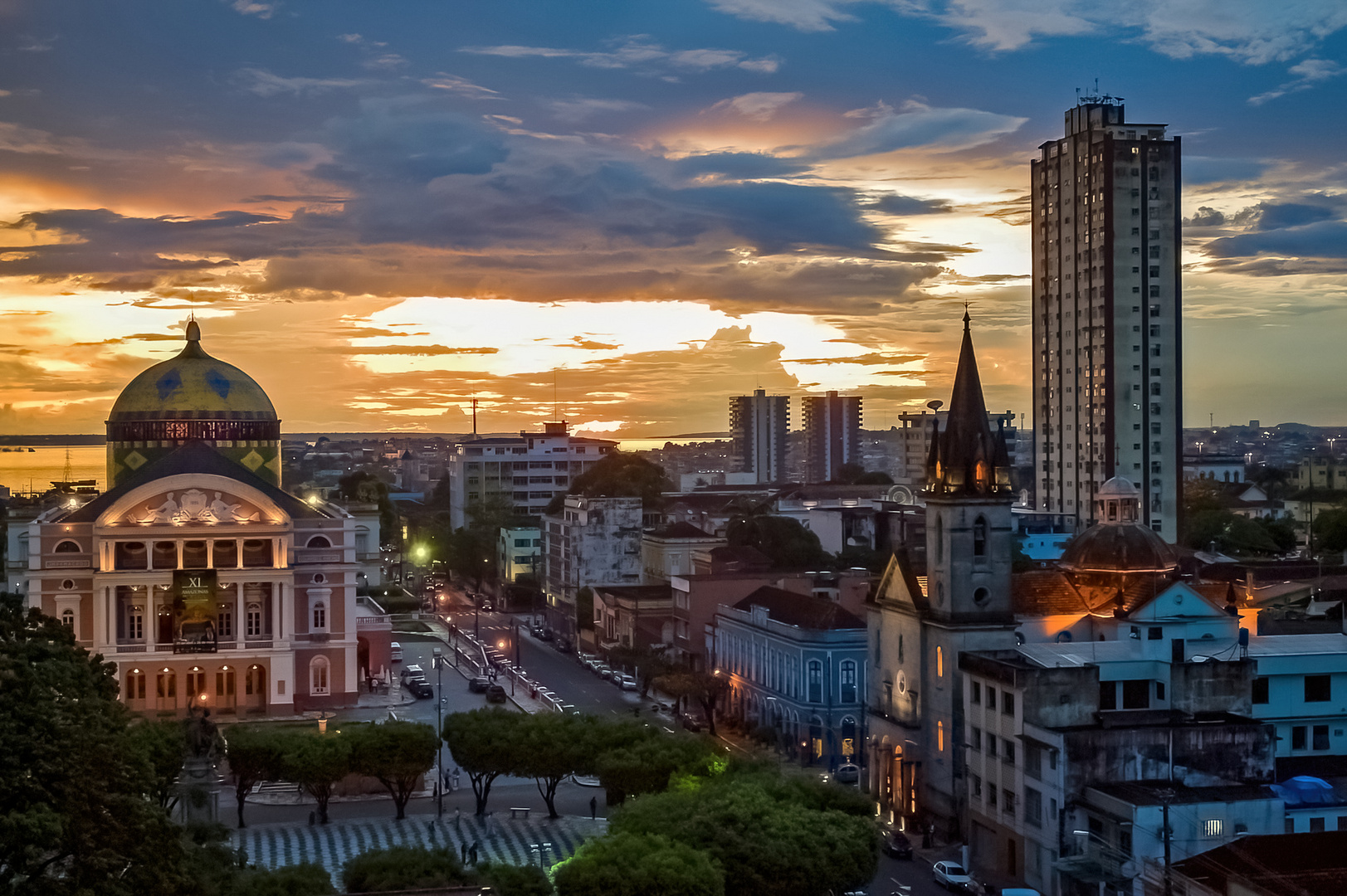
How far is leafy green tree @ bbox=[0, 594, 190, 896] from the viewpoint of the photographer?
84.2 feet

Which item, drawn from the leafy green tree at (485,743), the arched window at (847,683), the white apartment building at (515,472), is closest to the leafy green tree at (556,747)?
the leafy green tree at (485,743)

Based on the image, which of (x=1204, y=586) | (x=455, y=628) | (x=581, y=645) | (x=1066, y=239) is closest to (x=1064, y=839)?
(x=1204, y=586)

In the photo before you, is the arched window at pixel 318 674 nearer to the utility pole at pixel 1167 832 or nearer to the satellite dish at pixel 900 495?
the utility pole at pixel 1167 832

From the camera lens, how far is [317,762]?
5150 centimetres

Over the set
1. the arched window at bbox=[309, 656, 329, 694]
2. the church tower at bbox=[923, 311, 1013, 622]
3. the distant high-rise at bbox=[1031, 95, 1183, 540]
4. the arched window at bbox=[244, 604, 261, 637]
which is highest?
the distant high-rise at bbox=[1031, 95, 1183, 540]

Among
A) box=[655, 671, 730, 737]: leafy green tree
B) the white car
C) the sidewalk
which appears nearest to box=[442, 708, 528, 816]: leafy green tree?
the sidewalk

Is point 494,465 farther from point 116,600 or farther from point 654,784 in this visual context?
point 654,784

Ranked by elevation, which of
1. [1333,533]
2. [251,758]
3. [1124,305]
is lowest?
[251,758]

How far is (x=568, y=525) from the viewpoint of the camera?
110 meters

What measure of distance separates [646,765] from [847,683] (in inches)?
724

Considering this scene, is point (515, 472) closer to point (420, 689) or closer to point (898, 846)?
point (420, 689)

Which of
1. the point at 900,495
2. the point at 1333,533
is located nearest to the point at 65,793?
the point at 1333,533

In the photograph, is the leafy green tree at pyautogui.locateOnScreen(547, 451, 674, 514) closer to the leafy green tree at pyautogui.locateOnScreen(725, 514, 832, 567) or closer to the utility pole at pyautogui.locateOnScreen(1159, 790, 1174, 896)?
the leafy green tree at pyautogui.locateOnScreen(725, 514, 832, 567)

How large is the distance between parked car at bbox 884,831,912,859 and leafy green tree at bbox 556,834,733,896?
1477 centimetres
